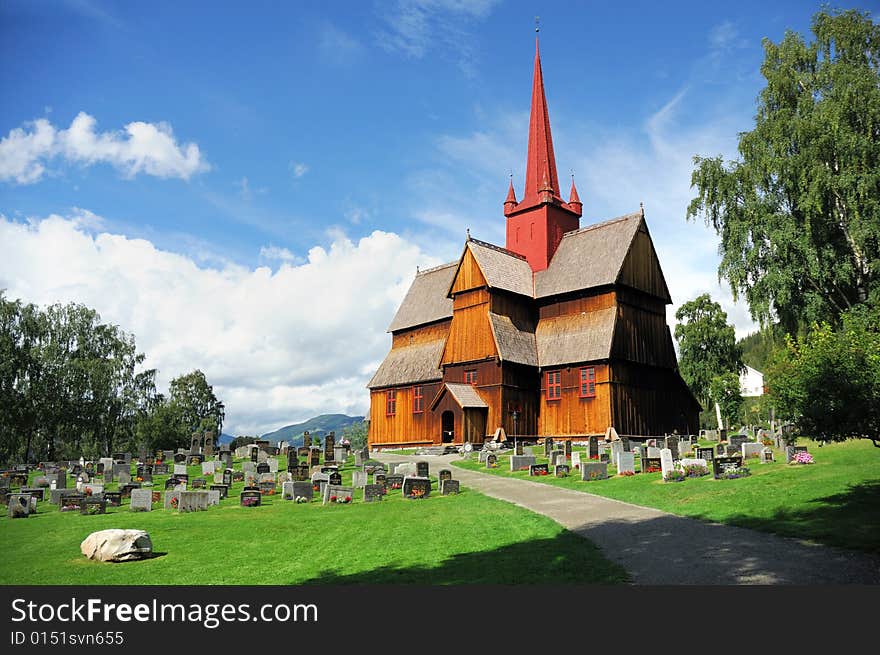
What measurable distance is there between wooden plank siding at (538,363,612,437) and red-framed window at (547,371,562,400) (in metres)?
0.19

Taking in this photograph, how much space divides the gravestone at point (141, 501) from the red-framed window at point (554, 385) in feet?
83.7

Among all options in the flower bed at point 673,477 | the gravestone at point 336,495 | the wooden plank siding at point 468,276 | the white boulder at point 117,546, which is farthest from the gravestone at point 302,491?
the wooden plank siding at point 468,276

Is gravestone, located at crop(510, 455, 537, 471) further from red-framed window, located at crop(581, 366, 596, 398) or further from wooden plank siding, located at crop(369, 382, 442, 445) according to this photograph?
wooden plank siding, located at crop(369, 382, 442, 445)

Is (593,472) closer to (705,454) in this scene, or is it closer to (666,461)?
(666,461)

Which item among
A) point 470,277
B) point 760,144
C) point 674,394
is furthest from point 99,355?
point 760,144

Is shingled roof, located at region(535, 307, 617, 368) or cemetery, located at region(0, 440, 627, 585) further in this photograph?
shingled roof, located at region(535, 307, 617, 368)

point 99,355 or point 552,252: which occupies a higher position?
point 552,252

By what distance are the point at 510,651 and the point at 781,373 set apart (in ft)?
31.4

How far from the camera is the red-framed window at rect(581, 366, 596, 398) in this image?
1448 inches

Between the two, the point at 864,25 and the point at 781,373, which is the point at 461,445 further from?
the point at 864,25


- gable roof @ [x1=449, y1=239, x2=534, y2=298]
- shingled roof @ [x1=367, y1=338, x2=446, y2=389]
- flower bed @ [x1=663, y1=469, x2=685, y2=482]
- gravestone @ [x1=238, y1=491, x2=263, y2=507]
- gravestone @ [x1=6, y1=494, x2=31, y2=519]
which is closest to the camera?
gravestone @ [x1=6, y1=494, x2=31, y2=519]

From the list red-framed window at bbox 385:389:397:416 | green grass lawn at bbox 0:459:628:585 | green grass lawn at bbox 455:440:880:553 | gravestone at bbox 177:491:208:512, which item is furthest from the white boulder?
red-framed window at bbox 385:389:397:416

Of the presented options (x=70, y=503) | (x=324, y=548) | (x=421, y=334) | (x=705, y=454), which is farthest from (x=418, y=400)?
(x=324, y=548)

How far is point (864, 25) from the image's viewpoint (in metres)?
29.1
